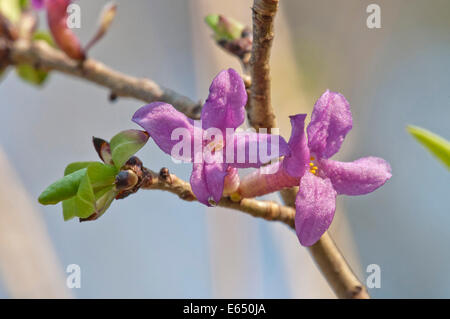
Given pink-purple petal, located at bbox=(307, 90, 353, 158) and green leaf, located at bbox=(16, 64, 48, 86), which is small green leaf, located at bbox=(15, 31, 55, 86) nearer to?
green leaf, located at bbox=(16, 64, 48, 86)

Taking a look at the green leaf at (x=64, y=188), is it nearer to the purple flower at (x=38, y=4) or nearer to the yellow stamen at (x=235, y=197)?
the yellow stamen at (x=235, y=197)

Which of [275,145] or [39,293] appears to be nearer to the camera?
[275,145]

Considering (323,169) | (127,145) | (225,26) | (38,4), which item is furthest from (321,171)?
(38,4)

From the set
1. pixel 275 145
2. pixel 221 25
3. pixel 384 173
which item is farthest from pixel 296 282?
pixel 275 145

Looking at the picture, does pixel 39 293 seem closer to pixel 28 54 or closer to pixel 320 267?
pixel 28 54

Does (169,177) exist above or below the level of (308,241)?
above

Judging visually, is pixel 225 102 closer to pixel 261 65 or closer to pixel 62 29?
pixel 261 65

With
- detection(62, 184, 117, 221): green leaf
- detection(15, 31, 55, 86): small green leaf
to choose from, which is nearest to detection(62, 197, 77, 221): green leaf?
detection(62, 184, 117, 221): green leaf

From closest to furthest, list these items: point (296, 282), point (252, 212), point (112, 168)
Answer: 1. point (112, 168)
2. point (252, 212)
3. point (296, 282)
